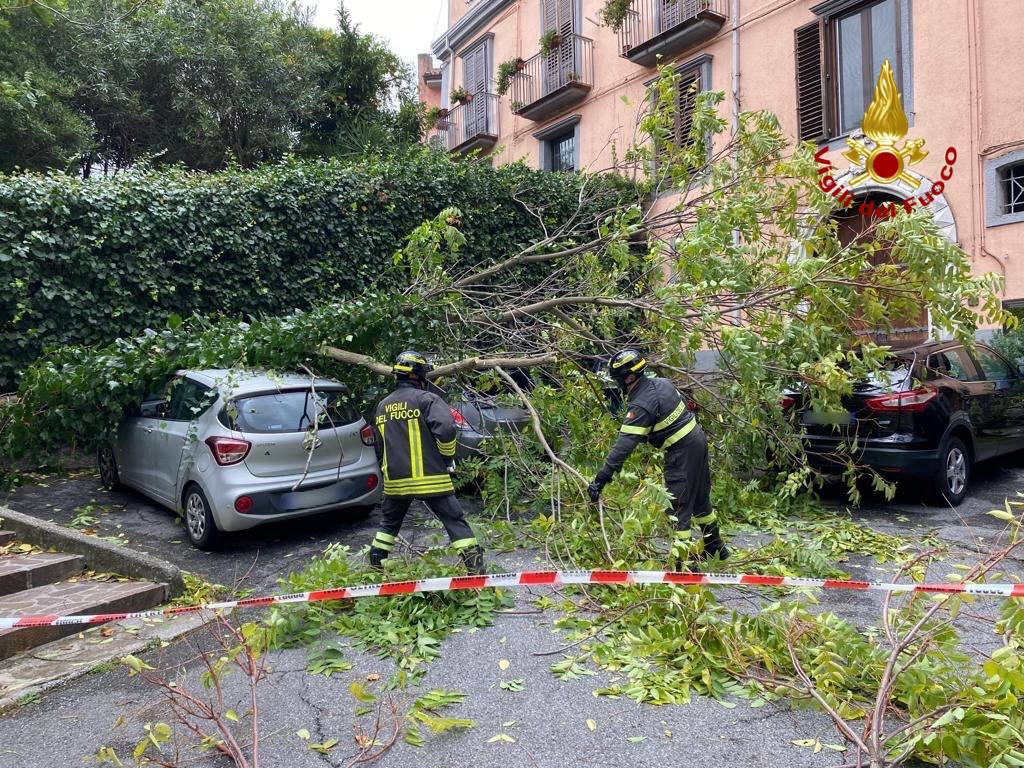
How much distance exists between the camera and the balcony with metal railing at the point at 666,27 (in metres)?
13.5

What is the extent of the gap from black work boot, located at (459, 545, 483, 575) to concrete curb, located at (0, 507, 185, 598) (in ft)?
6.32

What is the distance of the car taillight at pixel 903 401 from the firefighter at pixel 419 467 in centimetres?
391

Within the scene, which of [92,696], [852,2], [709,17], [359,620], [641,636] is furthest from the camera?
[709,17]

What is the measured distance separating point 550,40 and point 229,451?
14.2 metres

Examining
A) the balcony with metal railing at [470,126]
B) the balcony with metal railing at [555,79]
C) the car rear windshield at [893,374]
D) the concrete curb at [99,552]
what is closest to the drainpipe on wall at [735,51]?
the balcony with metal railing at [555,79]

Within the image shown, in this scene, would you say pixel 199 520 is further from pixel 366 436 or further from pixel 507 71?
pixel 507 71

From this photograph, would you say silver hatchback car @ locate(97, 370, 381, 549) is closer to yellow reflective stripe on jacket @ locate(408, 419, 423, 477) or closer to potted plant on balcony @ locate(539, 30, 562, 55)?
yellow reflective stripe on jacket @ locate(408, 419, 423, 477)

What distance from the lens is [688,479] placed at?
4910 mm

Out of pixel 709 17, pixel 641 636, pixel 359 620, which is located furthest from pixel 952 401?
pixel 709 17

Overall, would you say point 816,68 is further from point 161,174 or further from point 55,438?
point 55,438

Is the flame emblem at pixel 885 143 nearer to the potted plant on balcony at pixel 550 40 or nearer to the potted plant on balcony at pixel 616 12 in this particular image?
the potted plant on balcony at pixel 616 12

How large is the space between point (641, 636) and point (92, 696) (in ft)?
9.01

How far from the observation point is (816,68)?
12.0 metres

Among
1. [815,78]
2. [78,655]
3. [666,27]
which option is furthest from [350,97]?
[78,655]
